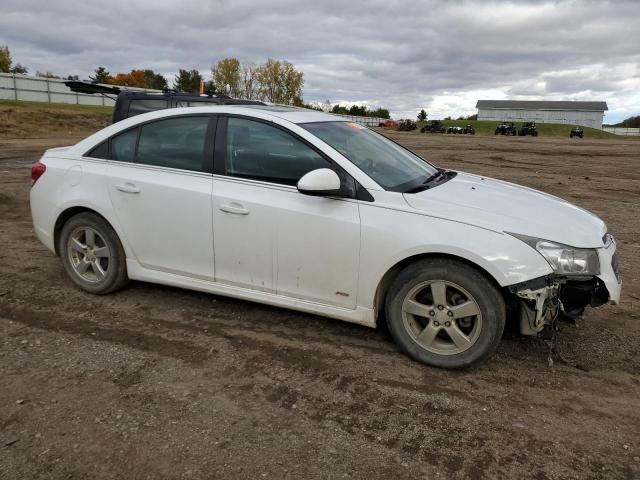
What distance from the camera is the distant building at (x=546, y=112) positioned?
107312 mm

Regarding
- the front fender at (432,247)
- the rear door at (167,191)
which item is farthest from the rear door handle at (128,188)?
the front fender at (432,247)

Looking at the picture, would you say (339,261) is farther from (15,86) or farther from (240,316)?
(15,86)

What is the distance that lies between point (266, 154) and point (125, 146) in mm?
1394

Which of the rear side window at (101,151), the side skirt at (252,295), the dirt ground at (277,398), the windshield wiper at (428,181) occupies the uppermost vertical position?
the rear side window at (101,151)

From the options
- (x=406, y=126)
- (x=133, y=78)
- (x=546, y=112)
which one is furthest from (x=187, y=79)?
(x=546, y=112)

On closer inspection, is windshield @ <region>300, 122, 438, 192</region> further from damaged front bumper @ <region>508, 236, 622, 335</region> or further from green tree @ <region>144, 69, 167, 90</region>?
green tree @ <region>144, 69, 167, 90</region>

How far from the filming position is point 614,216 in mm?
9086

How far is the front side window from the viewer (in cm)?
385

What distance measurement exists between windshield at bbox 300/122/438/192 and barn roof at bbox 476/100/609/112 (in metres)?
118

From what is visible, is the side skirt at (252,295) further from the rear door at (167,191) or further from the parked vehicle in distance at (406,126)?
the parked vehicle in distance at (406,126)

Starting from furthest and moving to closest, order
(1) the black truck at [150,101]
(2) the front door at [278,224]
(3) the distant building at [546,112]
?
1. (3) the distant building at [546,112]
2. (1) the black truck at [150,101]
3. (2) the front door at [278,224]

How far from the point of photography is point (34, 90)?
3950cm

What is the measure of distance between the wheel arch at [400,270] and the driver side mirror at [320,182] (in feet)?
2.22

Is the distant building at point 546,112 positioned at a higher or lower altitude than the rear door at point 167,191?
higher
